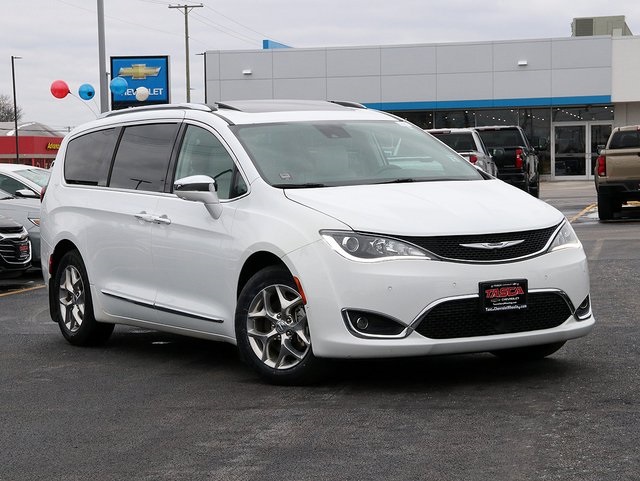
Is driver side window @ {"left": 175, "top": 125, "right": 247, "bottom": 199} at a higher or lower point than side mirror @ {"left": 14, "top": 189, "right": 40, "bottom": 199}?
higher

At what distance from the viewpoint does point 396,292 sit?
682 cm

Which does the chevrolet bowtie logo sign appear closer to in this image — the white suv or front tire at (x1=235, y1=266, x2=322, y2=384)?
the white suv

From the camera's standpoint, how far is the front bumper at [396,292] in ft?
22.3

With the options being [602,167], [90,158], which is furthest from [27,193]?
[602,167]

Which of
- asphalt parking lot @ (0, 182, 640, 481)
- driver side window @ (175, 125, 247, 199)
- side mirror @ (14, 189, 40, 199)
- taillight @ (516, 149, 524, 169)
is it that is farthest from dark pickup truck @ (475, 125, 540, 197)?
driver side window @ (175, 125, 247, 199)

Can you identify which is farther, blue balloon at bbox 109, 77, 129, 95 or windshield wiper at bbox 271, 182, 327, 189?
blue balloon at bbox 109, 77, 129, 95

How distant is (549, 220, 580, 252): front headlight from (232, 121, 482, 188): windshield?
92 centimetres

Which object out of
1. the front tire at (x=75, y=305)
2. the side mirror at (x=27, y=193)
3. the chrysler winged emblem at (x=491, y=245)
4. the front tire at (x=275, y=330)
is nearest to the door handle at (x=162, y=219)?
the front tire at (x=275, y=330)

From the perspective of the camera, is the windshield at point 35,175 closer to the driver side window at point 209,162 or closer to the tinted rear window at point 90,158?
the tinted rear window at point 90,158

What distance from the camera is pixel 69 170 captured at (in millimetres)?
9992

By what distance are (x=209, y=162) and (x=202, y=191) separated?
1.54 feet

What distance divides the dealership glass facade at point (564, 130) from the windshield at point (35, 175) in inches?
1407

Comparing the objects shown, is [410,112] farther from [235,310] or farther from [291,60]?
[235,310]

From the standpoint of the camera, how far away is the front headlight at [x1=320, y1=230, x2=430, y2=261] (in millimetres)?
6844
